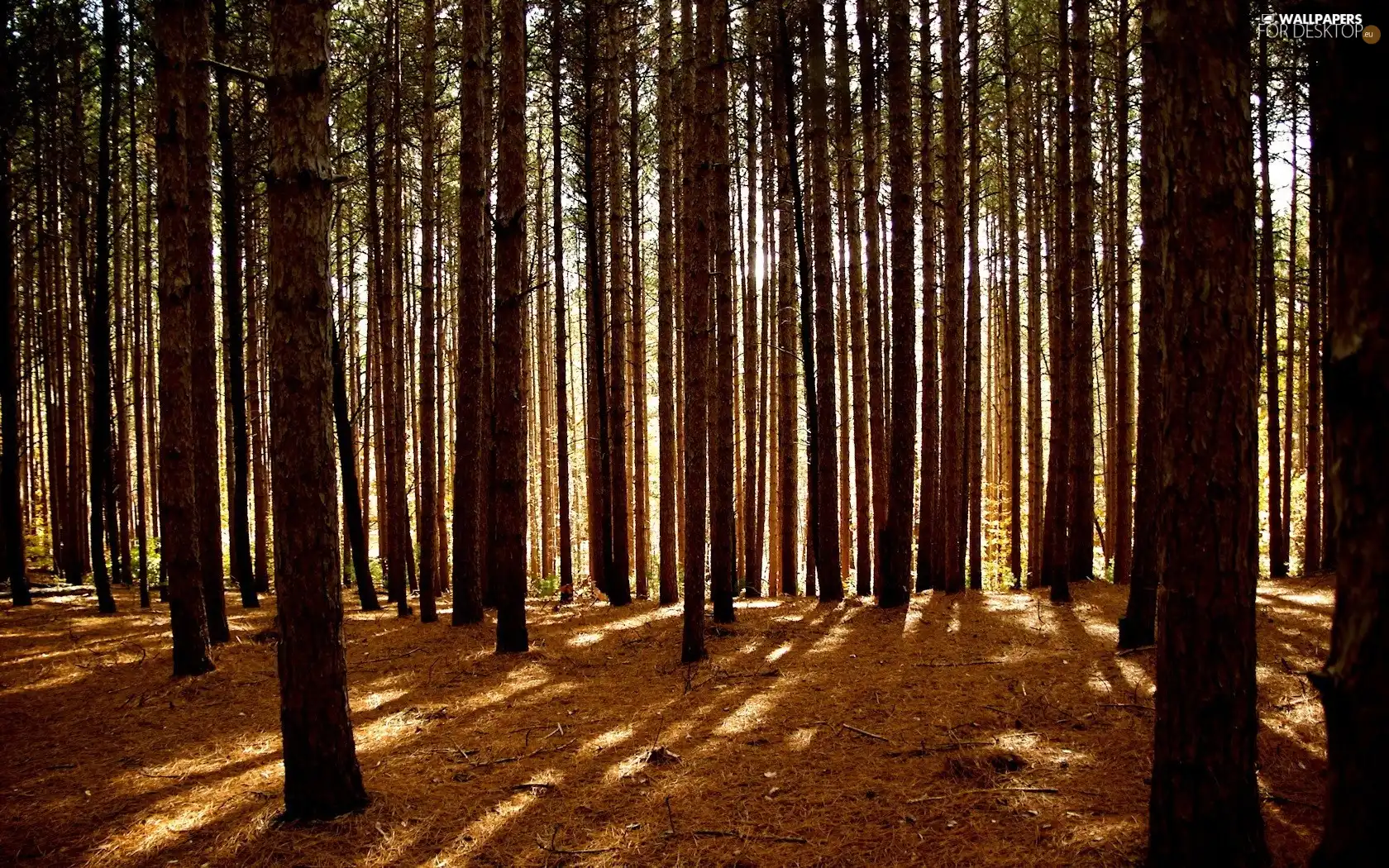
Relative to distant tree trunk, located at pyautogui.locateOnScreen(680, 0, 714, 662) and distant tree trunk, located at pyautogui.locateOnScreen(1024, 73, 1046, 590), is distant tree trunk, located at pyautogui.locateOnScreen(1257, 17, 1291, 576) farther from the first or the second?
distant tree trunk, located at pyautogui.locateOnScreen(680, 0, 714, 662)

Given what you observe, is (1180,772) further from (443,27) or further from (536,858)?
(443,27)

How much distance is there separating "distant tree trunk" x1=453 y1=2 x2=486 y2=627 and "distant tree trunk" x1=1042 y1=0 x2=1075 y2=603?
22.4ft

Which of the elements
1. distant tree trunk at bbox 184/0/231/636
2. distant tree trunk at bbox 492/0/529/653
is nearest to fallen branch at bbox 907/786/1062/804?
distant tree trunk at bbox 492/0/529/653

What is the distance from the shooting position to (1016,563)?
15.4m

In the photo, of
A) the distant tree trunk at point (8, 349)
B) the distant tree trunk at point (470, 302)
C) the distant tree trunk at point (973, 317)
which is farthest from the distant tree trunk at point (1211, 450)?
the distant tree trunk at point (8, 349)

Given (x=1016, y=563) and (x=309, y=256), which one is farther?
(x=1016, y=563)

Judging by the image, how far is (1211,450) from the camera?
3059mm

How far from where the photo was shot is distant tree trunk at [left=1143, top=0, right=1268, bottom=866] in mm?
3016

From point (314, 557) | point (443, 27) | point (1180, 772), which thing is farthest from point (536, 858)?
point (443, 27)

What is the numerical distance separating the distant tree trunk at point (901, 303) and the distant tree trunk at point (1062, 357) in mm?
1871

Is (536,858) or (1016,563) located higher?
(536,858)

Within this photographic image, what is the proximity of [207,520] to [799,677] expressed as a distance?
6904 mm

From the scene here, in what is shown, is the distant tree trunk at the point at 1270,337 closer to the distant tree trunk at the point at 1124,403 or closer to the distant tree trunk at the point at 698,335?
the distant tree trunk at the point at 1124,403

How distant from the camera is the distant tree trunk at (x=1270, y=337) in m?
11.8
